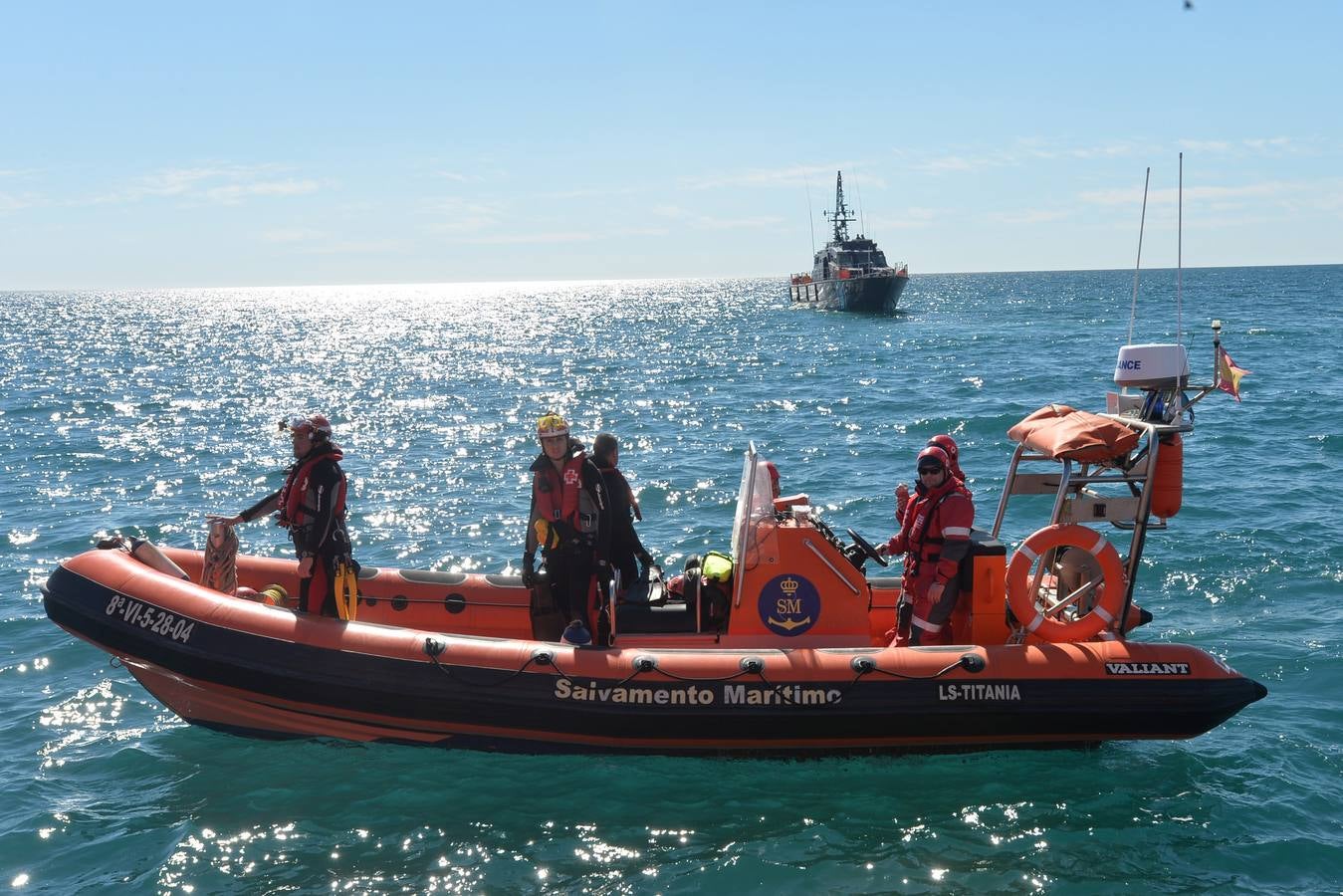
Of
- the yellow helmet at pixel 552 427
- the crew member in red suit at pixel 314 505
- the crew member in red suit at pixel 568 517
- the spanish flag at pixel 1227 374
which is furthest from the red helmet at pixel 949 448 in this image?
the crew member in red suit at pixel 314 505

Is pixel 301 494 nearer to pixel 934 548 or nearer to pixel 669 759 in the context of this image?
pixel 669 759

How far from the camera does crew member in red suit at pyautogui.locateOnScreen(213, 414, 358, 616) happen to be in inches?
237

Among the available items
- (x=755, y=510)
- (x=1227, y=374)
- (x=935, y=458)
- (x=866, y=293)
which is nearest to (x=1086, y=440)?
(x=935, y=458)

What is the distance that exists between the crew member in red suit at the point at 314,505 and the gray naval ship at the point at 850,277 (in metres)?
54.4

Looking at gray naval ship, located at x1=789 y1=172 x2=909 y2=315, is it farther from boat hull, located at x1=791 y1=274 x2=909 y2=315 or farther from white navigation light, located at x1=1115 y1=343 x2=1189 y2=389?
white navigation light, located at x1=1115 y1=343 x2=1189 y2=389

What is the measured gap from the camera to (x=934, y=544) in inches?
232

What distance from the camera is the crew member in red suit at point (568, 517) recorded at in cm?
597

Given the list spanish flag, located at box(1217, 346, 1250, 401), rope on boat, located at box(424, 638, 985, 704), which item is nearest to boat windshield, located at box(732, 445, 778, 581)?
rope on boat, located at box(424, 638, 985, 704)

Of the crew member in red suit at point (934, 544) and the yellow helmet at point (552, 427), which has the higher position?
the yellow helmet at point (552, 427)

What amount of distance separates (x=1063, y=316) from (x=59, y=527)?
1909 inches

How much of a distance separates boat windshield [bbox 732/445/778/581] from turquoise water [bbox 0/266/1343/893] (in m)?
1.27

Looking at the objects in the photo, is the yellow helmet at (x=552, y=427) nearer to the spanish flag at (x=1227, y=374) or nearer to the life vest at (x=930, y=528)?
the life vest at (x=930, y=528)

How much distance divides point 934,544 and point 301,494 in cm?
364

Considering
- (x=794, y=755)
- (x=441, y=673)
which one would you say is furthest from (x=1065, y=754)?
(x=441, y=673)
